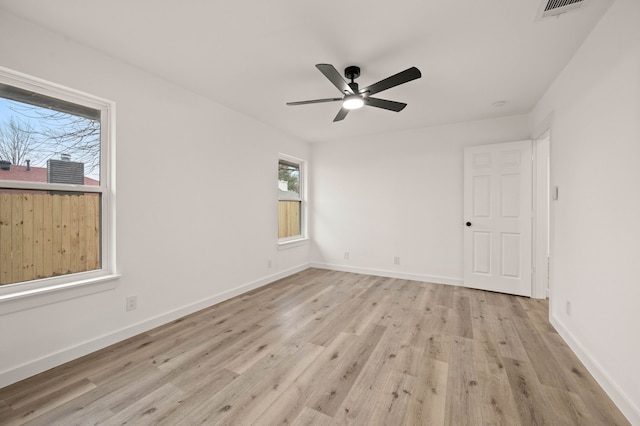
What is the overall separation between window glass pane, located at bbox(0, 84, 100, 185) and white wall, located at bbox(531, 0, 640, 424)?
3867 millimetres

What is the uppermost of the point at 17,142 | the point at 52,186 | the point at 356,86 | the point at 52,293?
the point at 356,86

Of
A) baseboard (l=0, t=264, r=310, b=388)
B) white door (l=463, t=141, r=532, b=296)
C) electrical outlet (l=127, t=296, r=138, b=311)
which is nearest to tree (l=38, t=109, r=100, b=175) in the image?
electrical outlet (l=127, t=296, r=138, b=311)

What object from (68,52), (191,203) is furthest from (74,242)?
(68,52)

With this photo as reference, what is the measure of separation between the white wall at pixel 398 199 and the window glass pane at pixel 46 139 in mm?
3618

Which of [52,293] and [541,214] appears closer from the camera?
[52,293]

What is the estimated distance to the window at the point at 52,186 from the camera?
1.92 meters

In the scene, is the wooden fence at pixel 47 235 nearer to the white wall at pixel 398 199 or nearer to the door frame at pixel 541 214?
the white wall at pixel 398 199

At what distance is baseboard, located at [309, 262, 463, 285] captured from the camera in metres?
4.20

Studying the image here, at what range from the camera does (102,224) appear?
237cm

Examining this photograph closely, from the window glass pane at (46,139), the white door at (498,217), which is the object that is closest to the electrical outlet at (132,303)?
the window glass pane at (46,139)

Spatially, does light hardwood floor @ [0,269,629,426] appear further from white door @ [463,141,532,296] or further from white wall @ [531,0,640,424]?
white door @ [463,141,532,296]

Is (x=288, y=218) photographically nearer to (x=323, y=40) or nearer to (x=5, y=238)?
(x=323, y=40)

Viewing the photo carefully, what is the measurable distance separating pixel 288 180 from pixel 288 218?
2.35 feet

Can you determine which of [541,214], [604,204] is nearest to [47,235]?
[604,204]
